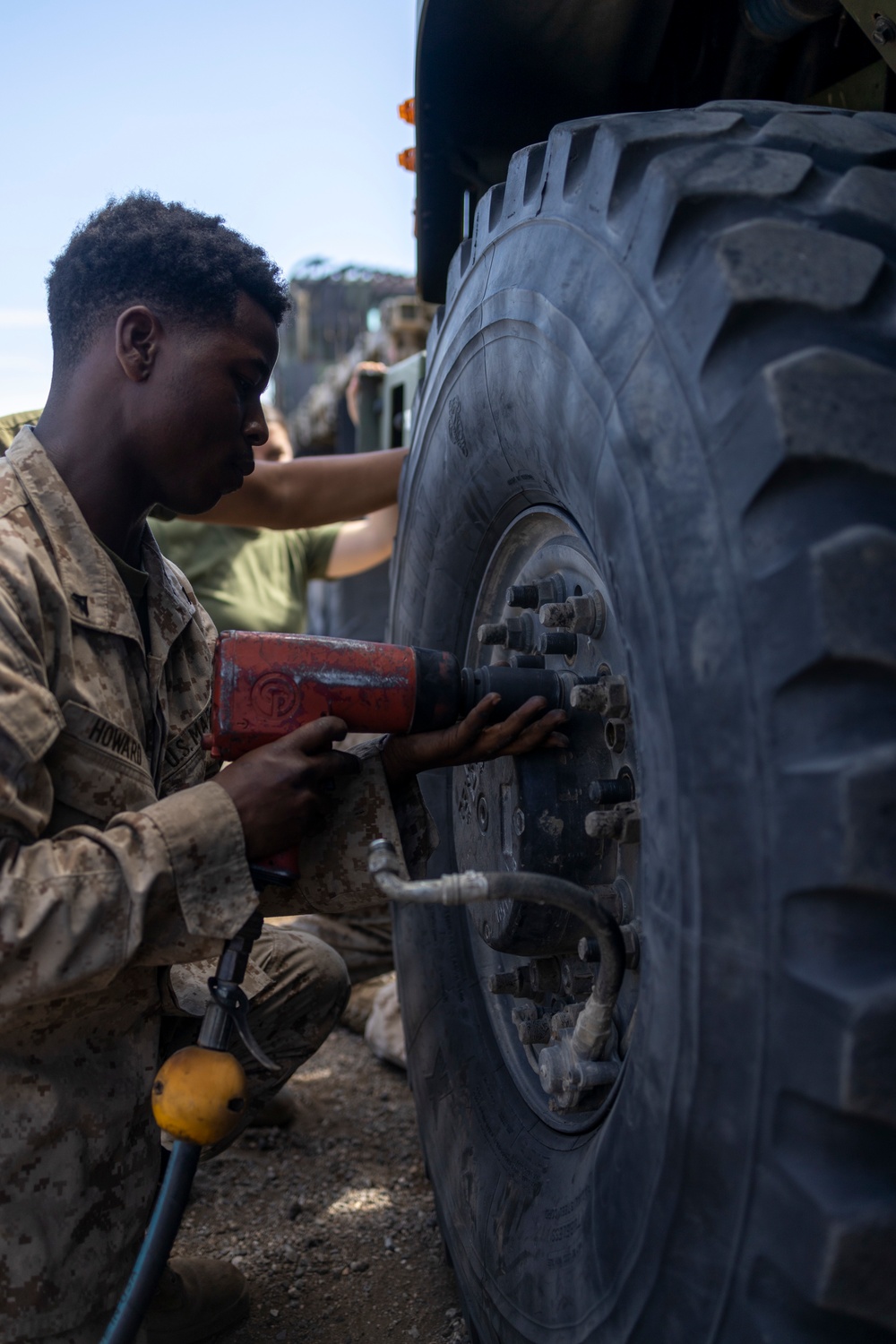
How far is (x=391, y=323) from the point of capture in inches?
255

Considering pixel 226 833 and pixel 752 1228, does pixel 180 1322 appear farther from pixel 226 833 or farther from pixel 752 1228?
pixel 752 1228

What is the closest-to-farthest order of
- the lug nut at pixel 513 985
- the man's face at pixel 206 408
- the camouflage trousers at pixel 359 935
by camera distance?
the man's face at pixel 206 408, the lug nut at pixel 513 985, the camouflage trousers at pixel 359 935

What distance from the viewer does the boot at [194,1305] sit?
1.60 metres

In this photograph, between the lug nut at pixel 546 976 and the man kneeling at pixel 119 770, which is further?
the lug nut at pixel 546 976

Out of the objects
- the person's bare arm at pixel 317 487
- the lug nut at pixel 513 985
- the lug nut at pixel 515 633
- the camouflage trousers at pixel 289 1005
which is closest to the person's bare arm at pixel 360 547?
the person's bare arm at pixel 317 487

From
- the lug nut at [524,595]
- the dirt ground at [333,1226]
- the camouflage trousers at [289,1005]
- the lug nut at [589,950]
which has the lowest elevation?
the dirt ground at [333,1226]

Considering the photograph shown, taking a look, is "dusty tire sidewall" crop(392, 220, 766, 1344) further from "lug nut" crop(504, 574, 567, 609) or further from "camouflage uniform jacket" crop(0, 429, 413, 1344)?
"camouflage uniform jacket" crop(0, 429, 413, 1344)

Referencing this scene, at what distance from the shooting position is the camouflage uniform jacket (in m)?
1.13

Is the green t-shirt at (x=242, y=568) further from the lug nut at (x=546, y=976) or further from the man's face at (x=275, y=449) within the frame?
the lug nut at (x=546, y=976)

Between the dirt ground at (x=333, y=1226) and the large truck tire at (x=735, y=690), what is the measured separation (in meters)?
0.54

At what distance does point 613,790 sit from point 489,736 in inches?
6.8

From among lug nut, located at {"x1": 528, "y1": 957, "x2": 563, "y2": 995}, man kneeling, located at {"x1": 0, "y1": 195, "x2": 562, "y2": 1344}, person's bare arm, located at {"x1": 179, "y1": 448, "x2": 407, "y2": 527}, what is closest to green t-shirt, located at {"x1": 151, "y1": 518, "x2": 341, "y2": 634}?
person's bare arm, located at {"x1": 179, "y1": 448, "x2": 407, "y2": 527}

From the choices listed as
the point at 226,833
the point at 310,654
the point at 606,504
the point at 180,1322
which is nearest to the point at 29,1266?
the point at 180,1322

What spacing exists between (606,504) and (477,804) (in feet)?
2.13
